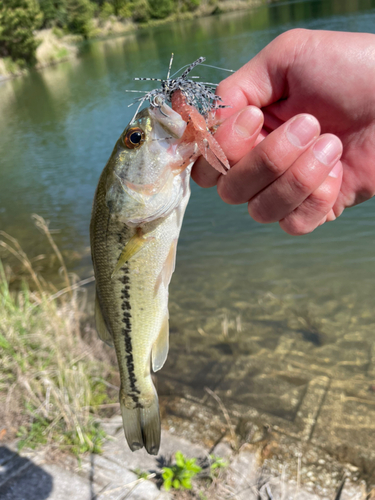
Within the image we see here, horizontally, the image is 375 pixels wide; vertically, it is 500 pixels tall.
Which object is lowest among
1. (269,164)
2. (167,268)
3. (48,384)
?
(48,384)

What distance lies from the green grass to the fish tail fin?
1483 millimetres

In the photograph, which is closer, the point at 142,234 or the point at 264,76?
the point at 142,234

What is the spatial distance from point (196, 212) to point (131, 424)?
7.50 meters

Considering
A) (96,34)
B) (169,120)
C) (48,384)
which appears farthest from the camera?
(96,34)

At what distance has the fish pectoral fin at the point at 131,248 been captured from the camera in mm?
1956

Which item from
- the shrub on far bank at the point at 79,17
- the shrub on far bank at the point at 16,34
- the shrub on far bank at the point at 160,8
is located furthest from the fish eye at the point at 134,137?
the shrub on far bank at the point at 160,8

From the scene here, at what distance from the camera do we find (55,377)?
4027mm

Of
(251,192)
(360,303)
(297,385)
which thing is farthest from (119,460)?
(360,303)

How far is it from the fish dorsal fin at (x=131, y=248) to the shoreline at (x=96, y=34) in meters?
45.4

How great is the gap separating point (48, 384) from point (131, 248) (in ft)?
8.23

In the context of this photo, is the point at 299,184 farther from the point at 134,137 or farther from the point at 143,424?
the point at 143,424

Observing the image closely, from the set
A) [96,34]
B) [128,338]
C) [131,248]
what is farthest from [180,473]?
[96,34]

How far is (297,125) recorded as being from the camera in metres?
1.91

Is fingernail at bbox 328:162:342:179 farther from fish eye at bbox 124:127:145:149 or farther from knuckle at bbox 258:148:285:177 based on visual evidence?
fish eye at bbox 124:127:145:149
